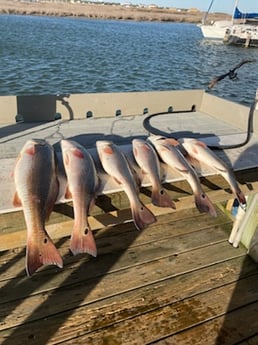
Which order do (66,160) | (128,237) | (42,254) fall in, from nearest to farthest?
(42,254)
(66,160)
(128,237)

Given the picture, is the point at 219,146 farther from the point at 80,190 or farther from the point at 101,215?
the point at 80,190

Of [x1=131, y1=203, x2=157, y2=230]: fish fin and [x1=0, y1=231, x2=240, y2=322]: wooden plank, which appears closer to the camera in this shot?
[x1=131, y1=203, x2=157, y2=230]: fish fin

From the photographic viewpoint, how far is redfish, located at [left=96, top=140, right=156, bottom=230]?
223cm

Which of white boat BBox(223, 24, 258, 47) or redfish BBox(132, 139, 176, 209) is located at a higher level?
redfish BBox(132, 139, 176, 209)

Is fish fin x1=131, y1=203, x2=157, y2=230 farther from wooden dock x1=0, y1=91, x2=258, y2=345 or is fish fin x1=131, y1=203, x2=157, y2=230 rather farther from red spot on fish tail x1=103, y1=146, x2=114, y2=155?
red spot on fish tail x1=103, y1=146, x2=114, y2=155

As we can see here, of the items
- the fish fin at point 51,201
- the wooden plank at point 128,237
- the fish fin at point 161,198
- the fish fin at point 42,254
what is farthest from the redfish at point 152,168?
the wooden plank at point 128,237

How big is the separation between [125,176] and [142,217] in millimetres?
373

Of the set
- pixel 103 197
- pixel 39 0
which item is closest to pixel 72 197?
pixel 103 197

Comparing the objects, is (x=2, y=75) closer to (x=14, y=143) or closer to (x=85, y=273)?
(x=14, y=143)

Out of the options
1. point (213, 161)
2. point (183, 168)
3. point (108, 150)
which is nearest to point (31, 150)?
point (108, 150)

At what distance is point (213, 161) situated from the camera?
9.39ft

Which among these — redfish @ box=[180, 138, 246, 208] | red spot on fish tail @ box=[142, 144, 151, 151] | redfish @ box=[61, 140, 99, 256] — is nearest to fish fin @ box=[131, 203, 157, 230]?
redfish @ box=[61, 140, 99, 256]

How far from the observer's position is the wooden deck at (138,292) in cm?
273

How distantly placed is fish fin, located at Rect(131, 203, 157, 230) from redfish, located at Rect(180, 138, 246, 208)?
0.88 metres
